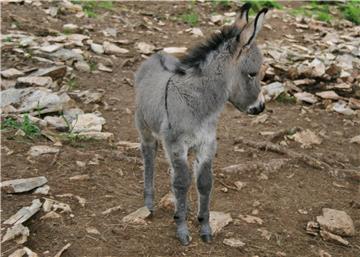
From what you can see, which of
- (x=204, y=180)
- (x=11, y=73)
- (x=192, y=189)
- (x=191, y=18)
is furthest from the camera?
(x=191, y=18)

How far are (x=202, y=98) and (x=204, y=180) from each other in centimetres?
83

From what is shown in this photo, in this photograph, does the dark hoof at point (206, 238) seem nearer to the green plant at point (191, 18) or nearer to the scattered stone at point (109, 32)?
the scattered stone at point (109, 32)

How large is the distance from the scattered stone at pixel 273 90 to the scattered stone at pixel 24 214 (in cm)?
583

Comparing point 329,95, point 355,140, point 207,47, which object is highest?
point 207,47

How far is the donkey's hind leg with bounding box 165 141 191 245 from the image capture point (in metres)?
4.87

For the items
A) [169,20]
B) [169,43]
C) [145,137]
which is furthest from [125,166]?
[169,20]

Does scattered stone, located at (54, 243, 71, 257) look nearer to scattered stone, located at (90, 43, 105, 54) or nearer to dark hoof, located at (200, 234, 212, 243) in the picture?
dark hoof, located at (200, 234, 212, 243)

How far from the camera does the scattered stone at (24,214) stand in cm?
508

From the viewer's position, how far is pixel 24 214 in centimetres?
518

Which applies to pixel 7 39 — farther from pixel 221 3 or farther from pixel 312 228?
pixel 312 228

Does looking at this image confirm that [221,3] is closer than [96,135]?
No

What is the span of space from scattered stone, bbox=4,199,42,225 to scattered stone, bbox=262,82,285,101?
5.83m

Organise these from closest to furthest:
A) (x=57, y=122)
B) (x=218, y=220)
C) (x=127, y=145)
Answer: (x=218, y=220), (x=127, y=145), (x=57, y=122)

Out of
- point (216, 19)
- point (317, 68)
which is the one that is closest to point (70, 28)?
point (216, 19)
